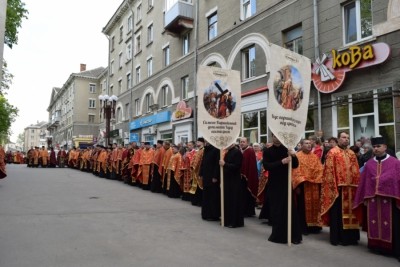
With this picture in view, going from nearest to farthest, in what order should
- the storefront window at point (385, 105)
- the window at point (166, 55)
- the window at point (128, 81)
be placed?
1. the storefront window at point (385, 105)
2. the window at point (166, 55)
3. the window at point (128, 81)

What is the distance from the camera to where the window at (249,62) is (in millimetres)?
18047

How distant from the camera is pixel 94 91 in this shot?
203 feet

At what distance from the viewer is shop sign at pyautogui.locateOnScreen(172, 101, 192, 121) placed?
2292cm

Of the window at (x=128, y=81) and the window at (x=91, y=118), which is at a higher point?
the window at (x=128, y=81)

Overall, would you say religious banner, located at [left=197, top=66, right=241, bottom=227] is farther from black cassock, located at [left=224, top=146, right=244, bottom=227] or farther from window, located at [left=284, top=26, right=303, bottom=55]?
window, located at [left=284, top=26, right=303, bottom=55]

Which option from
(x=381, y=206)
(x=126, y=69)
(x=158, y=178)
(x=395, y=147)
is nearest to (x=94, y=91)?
(x=126, y=69)

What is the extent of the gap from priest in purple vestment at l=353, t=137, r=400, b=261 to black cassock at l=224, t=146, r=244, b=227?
2575mm

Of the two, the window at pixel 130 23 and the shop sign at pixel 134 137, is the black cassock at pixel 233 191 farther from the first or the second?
the window at pixel 130 23

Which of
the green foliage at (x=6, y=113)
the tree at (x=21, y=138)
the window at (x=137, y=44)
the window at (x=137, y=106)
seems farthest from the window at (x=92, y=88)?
the tree at (x=21, y=138)

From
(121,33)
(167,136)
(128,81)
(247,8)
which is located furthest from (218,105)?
(121,33)

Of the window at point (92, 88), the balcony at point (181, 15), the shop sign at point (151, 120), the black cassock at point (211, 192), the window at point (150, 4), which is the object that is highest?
the window at point (150, 4)

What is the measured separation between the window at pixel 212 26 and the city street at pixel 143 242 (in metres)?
14.2

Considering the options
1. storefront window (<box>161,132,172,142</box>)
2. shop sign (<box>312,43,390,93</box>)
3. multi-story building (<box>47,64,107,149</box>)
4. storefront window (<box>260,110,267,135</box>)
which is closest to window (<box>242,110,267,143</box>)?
storefront window (<box>260,110,267,135</box>)

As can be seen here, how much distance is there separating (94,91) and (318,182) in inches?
2297
